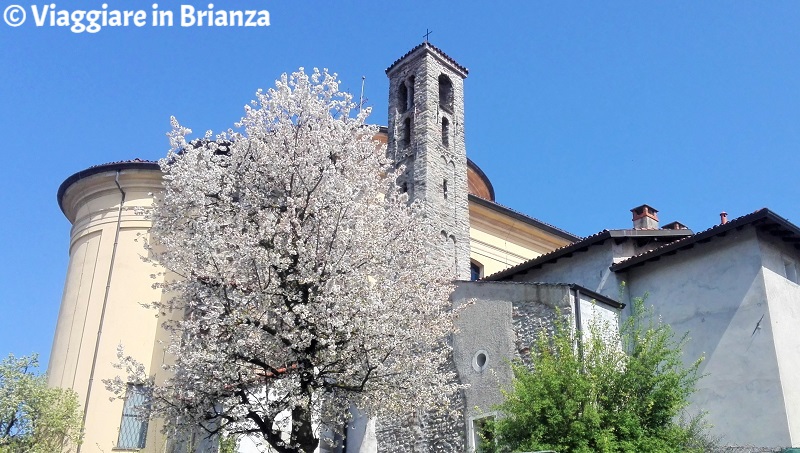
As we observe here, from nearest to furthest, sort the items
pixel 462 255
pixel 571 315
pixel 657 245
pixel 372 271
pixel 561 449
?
1. pixel 561 449
2. pixel 372 271
3. pixel 571 315
4. pixel 657 245
5. pixel 462 255

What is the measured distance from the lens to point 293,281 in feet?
48.4

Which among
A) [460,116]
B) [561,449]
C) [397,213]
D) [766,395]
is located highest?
[460,116]

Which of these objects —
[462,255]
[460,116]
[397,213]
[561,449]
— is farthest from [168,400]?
[460,116]

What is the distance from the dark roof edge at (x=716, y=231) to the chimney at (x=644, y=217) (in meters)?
3.79

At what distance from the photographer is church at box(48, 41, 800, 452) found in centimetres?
1670

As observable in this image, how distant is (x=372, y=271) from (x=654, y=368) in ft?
19.2

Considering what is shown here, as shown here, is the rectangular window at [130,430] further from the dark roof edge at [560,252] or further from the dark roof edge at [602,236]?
the dark roof edge at [602,236]

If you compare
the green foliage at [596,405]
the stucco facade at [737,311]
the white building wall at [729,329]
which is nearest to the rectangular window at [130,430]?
the green foliage at [596,405]

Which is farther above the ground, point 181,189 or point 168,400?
point 181,189

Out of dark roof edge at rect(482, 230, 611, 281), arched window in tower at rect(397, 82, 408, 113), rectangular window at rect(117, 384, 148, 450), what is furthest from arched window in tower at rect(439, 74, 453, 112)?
rectangular window at rect(117, 384, 148, 450)

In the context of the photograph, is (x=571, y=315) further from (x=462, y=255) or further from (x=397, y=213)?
(x=462, y=255)

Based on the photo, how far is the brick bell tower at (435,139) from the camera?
2378 centimetres

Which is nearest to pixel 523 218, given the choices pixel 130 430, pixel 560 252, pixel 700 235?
pixel 560 252

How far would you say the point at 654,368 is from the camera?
579 inches
